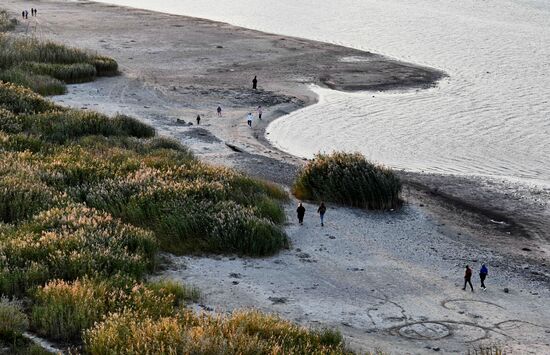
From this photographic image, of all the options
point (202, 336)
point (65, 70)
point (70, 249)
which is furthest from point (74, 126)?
point (202, 336)

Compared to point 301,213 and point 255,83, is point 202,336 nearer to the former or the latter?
point 301,213

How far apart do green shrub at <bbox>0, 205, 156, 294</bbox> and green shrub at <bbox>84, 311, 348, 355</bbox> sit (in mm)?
2776

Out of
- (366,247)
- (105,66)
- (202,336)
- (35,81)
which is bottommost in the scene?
(366,247)

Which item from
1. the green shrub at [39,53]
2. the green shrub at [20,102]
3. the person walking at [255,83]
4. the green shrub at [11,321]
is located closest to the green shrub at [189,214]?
the green shrub at [11,321]

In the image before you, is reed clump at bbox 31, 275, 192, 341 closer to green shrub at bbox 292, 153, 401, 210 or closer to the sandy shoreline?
the sandy shoreline

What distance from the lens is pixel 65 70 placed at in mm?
44969

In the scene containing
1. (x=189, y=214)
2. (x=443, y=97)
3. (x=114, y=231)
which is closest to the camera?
(x=114, y=231)

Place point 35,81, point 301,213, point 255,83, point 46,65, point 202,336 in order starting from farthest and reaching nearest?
point 255,83 < point 46,65 < point 35,81 < point 301,213 < point 202,336

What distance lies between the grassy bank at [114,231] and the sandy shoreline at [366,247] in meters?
1.09

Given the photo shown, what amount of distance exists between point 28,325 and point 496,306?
10585 millimetres

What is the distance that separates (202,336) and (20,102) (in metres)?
22.8

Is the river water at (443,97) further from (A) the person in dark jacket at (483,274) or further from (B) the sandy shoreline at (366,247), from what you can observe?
(A) the person in dark jacket at (483,274)

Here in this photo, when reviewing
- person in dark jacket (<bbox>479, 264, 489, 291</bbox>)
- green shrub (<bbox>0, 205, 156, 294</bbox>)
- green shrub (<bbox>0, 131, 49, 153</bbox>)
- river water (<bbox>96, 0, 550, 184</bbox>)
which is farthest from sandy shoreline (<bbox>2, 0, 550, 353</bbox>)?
green shrub (<bbox>0, 131, 49, 153</bbox>)

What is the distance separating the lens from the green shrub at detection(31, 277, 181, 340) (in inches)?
537
